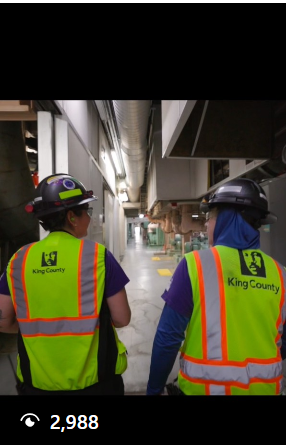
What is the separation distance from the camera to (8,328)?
3.84 feet

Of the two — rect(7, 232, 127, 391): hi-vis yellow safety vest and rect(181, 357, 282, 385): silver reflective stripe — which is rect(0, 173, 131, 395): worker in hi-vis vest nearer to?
rect(7, 232, 127, 391): hi-vis yellow safety vest

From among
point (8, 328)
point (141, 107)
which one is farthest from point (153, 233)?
point (8, 328)

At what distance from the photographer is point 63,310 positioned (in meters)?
1.02

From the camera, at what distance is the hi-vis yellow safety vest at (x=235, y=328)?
3.13ft

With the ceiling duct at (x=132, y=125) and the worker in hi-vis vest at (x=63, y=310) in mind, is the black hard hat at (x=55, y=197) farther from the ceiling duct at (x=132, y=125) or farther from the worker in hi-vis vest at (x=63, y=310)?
the ceiling duct at (x=132, y=125)

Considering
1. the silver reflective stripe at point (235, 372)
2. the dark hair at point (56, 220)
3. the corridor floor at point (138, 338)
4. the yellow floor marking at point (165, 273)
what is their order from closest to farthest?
1. the silver reflective stripe at point (235, 372)
2. the dark hair at point (56, 220)
3. the corridor floor at point (138, 338)
4. the yellow floor marking at point (165, 273)

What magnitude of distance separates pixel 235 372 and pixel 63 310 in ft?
2.77

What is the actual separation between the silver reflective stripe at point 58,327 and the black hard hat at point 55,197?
56 cm

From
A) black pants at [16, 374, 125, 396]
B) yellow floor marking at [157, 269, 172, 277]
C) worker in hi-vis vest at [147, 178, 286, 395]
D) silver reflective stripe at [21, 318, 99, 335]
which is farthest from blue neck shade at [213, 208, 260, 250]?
yellow floor marking at [157, 269, 172, 277]

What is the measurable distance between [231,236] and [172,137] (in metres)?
1.05

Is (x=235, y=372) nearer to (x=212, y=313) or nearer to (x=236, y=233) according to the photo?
(x=212, y=313)

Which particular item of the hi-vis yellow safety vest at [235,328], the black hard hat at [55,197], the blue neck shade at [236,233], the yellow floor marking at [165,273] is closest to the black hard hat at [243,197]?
the blue neck shade at [236,233]

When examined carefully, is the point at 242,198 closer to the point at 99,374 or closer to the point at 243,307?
the point at 243,307

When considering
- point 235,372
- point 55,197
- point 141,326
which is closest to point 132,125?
point 55,197
